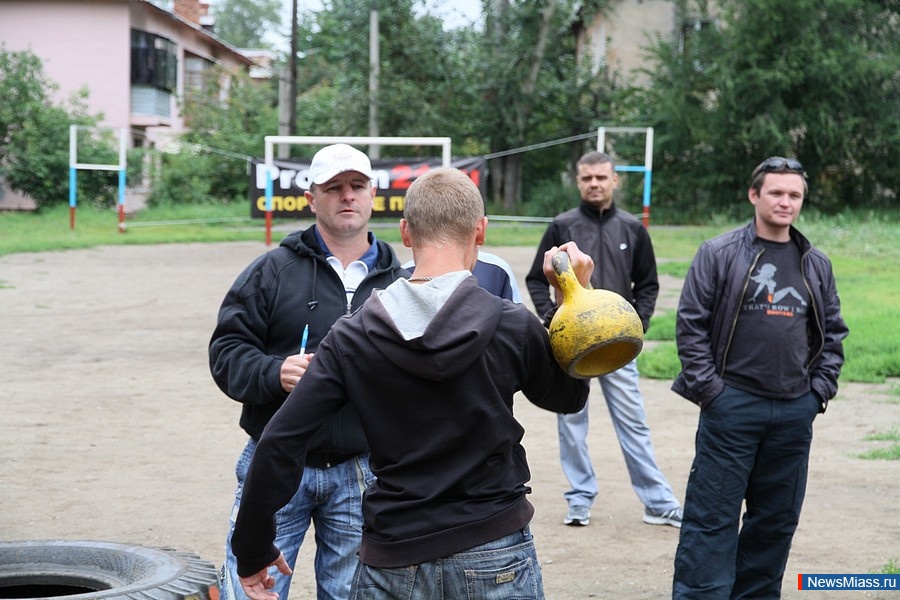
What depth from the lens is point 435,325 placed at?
8.86 feet

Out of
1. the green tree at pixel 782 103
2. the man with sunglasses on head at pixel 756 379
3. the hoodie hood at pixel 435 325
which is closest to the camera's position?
the hoodie hood at pixel 435 325

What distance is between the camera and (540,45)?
123 feet

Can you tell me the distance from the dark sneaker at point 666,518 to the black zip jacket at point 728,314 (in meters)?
1.78

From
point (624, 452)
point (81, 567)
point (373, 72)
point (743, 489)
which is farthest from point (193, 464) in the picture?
point (373, 72)

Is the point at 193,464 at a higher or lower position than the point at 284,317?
lower

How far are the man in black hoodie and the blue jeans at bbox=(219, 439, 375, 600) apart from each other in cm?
90

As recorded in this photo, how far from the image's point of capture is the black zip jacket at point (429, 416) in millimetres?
2729

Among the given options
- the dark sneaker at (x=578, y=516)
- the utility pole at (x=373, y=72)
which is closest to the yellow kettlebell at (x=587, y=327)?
the dark sneaker at (x=578, y=516)

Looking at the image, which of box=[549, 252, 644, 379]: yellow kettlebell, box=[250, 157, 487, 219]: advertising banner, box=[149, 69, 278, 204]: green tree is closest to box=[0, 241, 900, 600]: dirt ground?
box=[549, 252, 644, 379]: yellow kettlebell

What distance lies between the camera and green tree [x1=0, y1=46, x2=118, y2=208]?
35.9 metres

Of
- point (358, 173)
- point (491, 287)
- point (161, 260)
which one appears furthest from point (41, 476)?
point (161, 260)

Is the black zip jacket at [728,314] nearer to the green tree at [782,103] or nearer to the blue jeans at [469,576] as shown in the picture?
the blue jeans at [469,576]

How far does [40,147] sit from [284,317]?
34.6 m

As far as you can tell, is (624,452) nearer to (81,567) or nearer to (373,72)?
(81,567)
